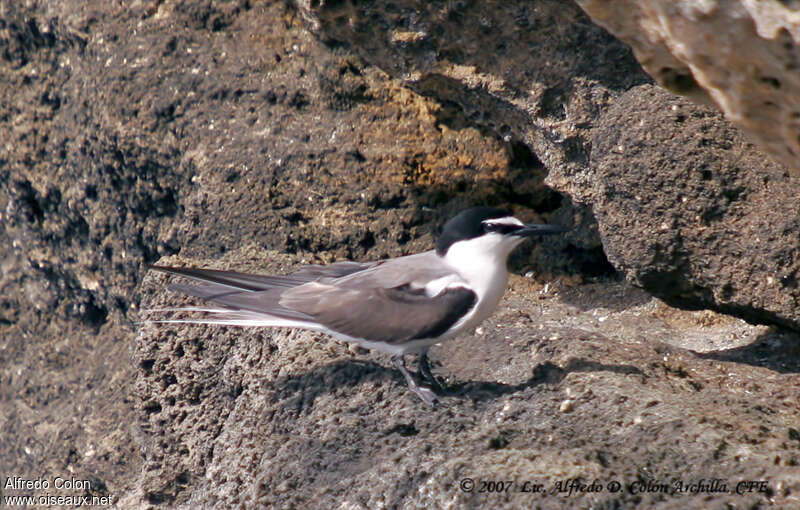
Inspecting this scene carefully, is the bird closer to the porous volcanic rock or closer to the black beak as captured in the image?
the black beak

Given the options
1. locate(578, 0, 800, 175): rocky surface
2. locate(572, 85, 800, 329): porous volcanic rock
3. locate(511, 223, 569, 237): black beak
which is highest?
locate(578, 0, 800, 175): rocky surface

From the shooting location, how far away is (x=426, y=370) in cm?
414

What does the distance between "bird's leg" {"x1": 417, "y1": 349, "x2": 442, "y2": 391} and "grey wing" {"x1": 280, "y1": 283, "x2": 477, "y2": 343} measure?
18 cm

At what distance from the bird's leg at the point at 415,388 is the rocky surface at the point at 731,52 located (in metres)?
1.67

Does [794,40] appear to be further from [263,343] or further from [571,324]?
[263,343]

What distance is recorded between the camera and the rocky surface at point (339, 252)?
358cm

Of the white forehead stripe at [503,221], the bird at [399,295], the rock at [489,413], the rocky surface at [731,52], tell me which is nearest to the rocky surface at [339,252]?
the rock at [489,413]

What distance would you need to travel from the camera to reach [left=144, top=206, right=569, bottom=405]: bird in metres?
4.12

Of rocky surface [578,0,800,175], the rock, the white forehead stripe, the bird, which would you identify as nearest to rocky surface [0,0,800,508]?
the rock

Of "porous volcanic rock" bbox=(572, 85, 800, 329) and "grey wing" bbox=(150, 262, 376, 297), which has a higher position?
"porous volcanic rock" bbox=(572, 85, 800, 329)

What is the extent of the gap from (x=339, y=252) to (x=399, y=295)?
1.32m

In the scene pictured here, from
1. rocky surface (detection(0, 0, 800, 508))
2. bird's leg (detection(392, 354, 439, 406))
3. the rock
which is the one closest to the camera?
the rock

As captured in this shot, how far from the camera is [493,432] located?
3.59m

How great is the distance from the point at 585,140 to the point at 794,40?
231cm
